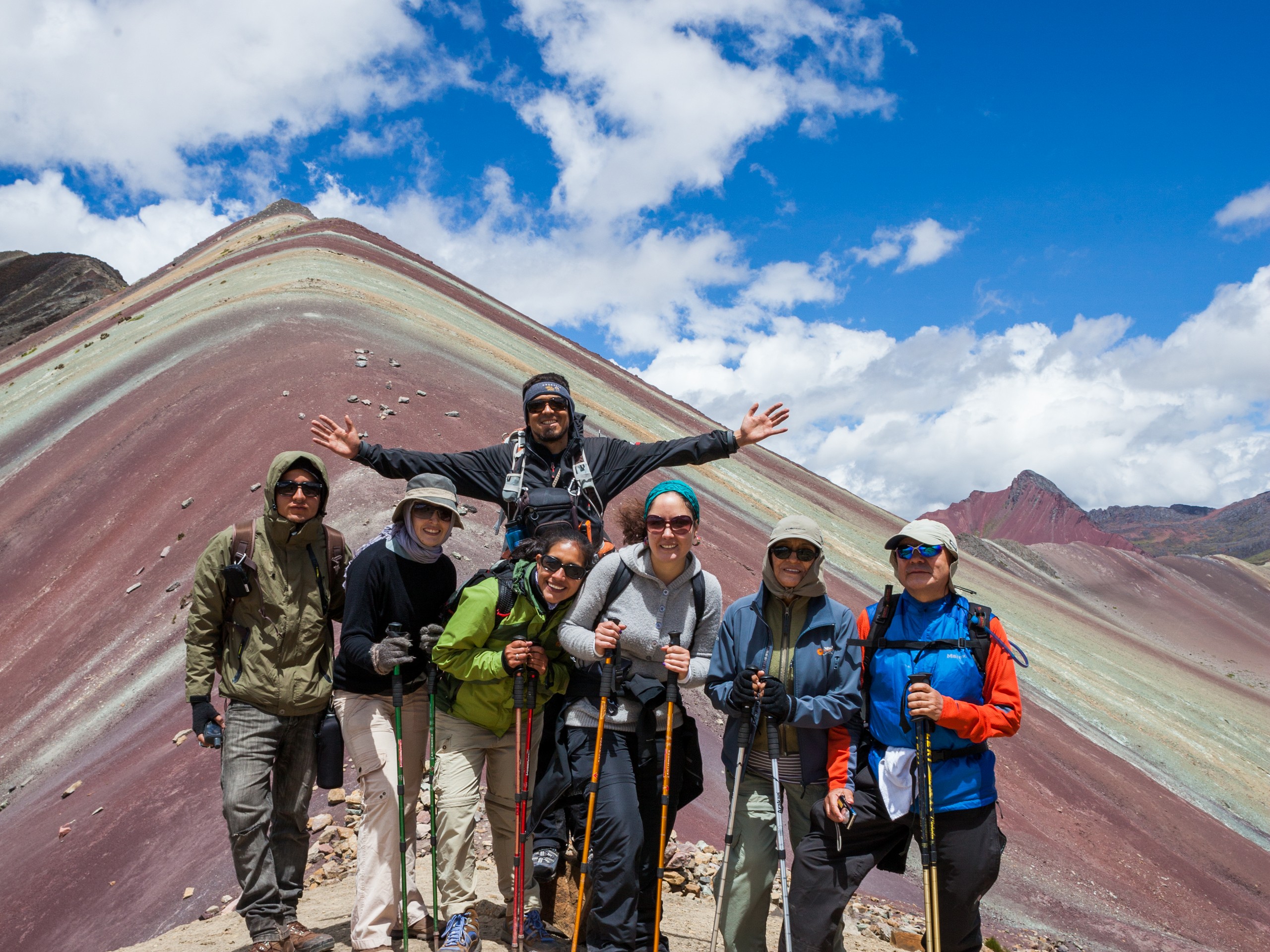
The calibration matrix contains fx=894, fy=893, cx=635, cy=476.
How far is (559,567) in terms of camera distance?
12.8ft

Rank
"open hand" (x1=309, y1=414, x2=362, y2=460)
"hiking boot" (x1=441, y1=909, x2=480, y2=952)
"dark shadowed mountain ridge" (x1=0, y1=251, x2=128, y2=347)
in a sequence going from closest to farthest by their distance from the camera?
"hiking boot" (x1=441, y1=909, x2=480, y2=952), "open hand" (x1=309, y1=414, x2=362, y2=460), "dark shadowed mountain ridge" (x1=0, y1=251, x2=128, y2=347)

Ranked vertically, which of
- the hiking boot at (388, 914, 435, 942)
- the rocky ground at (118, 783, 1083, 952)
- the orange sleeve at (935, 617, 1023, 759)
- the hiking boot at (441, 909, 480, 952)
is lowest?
the rocky ground at (118, 783, 1083, 952)

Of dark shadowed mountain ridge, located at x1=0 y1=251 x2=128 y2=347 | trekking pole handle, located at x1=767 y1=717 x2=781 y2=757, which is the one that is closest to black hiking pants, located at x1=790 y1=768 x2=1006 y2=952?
trekking pole handle, located at x1=767 y1=717 x2=781 y2=757

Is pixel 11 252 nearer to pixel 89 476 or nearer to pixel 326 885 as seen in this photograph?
pixel 89 476

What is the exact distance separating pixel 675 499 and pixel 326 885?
11.4 ft

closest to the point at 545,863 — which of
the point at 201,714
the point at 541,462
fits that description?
the point at 201,714

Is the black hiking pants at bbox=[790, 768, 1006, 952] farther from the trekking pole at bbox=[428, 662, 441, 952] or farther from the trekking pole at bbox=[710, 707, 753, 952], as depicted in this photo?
the trekking pole at bbox=[428, 662, 441, 952]

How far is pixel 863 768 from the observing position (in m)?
3.58

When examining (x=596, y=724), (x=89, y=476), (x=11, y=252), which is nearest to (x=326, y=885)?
(x=596, y=724)

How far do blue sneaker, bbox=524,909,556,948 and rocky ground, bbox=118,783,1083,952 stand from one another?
0.06 meters

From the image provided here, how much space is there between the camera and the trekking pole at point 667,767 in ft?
12.3

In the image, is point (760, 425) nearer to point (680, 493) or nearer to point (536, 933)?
point (680, 493)

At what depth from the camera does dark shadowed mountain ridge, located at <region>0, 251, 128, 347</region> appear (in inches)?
1796

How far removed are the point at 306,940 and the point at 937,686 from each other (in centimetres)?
297
